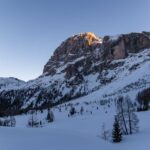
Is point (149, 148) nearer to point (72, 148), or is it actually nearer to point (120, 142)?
point (120, 142)

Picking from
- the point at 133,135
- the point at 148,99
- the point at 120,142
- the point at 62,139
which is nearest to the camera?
the point at 62,139

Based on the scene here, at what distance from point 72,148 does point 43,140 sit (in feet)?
13.2

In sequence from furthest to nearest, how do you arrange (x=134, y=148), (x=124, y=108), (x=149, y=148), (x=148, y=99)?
(x=148, y=99), (x=124, y=108), (x=134, y=148), (x=149, y=148)

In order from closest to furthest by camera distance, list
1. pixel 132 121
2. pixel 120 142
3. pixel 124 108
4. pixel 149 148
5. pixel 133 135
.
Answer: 1. pixel 149 148
2. pixel 120 142
3. pixel 133 135
4. pixel 132 121
5. pixel 124 108

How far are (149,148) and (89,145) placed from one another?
18.7 m

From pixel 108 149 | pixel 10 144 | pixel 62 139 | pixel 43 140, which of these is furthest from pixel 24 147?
pixel 108 149

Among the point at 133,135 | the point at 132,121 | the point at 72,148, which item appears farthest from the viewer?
the point at 132,121

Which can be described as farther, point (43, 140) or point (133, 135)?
point (133, 135)

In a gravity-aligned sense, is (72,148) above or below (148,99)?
below

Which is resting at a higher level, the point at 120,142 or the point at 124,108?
the point at 124,108

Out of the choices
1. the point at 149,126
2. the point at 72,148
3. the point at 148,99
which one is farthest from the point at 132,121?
the point at 148,99

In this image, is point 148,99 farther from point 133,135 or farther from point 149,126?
point 133,135

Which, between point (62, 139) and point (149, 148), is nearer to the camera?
point (62, 139)

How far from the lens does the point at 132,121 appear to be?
95375 mm
